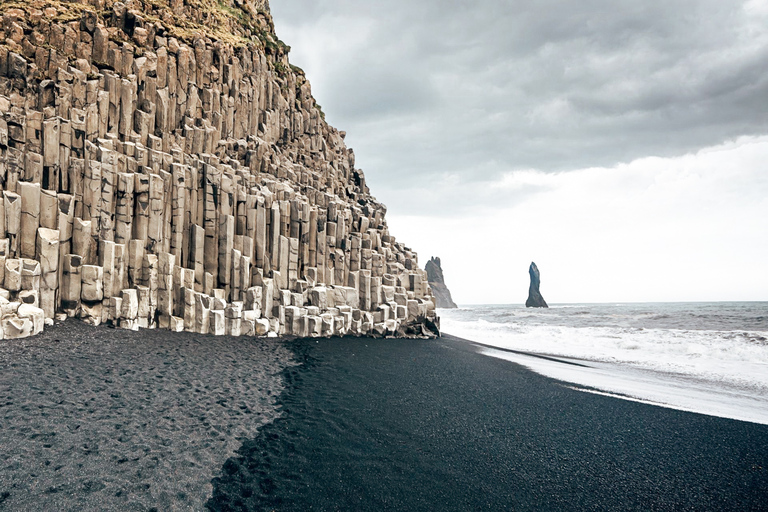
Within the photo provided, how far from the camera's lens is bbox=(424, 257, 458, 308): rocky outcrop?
121669 mm

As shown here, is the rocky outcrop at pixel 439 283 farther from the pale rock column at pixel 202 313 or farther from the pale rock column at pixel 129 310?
the pale rock column at pixel 129 310

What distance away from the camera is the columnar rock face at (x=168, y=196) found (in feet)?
45.9

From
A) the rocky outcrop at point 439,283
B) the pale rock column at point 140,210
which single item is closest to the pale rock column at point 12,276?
the pale rock column at point 140,210

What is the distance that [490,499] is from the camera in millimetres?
5777

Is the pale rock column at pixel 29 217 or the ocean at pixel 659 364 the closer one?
the ocean at pixel 659 364

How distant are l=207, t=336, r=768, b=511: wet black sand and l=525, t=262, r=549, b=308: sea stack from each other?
12295 centimetres

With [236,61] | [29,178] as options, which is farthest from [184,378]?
[236,61]

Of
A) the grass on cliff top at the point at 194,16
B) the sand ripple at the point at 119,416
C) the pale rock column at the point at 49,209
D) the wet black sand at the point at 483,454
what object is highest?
the grass on cliff top at the point at 194,16

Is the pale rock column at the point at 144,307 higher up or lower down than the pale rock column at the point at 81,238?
lower down

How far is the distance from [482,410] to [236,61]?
2680 cm

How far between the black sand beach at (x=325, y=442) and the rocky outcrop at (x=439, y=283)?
111 meters

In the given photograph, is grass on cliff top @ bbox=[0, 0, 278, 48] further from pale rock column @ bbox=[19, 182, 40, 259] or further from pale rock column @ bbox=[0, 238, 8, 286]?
pale rock column @ bbox=[0, 238, 8, 286]

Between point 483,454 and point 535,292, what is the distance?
13045 cm

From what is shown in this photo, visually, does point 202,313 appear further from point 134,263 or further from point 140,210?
point 140,210
